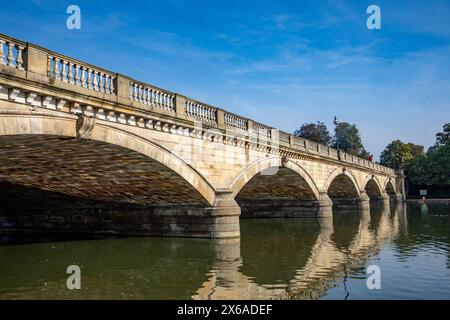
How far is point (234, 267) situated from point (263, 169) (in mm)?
10349

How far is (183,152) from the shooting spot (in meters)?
15.4

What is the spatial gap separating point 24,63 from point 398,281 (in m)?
10.2

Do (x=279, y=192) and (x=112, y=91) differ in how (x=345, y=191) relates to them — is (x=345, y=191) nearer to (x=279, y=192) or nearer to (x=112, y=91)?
(x=279, y=192)

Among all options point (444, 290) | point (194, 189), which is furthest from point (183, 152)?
point (444, 290)

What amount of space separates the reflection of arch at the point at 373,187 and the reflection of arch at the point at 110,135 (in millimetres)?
34950

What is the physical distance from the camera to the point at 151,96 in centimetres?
1399

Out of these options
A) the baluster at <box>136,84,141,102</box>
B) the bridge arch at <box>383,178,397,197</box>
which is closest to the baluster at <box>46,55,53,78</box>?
the baluster at <box>136,84,141,102</box>

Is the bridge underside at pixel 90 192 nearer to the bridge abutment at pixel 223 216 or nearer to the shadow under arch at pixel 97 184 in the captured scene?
the shadow under arch at pixel 97 184

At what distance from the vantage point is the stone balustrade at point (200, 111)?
16.1 metres

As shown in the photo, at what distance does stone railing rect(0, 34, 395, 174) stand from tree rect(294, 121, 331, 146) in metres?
62.8

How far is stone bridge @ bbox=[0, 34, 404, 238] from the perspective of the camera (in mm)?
9859

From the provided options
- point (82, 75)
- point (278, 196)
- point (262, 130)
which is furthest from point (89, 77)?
point (278, 196)
